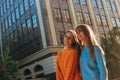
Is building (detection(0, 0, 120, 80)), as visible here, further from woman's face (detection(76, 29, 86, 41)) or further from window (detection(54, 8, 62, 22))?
woman's face (detection(76, 29, 86, 41))

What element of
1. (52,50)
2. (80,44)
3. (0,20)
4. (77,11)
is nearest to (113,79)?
(52,50)

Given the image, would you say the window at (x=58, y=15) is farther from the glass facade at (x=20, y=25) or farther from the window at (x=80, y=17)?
the window at (x=80, y=17)

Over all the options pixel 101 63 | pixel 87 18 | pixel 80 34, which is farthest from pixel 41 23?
pixel 101 63

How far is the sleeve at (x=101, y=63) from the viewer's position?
10.2 feet

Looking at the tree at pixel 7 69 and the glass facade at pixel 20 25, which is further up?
the glass facade at pixel 20 25

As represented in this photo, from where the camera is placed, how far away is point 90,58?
332 cm

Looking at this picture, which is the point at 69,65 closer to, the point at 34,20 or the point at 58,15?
the point at 58,15

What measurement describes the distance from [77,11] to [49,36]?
21.6 ft

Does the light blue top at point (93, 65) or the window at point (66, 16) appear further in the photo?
the window at point (66, 16)

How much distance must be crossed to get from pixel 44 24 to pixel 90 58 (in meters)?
23.9

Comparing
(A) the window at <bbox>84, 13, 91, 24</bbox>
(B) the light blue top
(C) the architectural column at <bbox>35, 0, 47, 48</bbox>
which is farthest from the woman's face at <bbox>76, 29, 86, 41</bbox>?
(A) the window at <bbox>84, 13, 91, 24</bbox>

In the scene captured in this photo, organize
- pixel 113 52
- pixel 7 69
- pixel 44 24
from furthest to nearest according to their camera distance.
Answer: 1. pixel 44 24
2. pixel 113 52
3. pixel 7 69

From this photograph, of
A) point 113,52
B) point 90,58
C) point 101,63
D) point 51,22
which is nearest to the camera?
point 101,63

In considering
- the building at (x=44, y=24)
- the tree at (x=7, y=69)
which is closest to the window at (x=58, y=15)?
the building at (x=44, y=24)
